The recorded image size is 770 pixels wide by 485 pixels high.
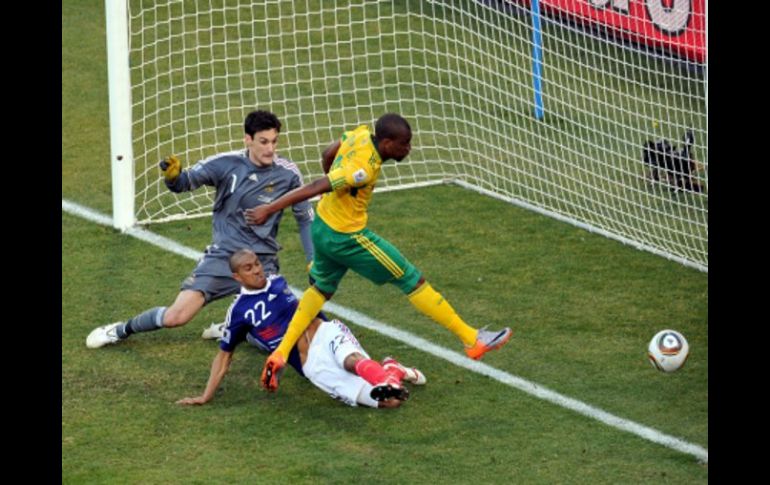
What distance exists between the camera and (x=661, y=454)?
28.9 ft

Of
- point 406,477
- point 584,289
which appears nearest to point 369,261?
point 406,477

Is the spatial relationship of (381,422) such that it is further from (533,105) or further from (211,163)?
(533,105)

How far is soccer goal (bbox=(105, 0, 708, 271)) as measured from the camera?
12703mm

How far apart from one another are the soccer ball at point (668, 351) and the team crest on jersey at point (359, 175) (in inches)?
79.2

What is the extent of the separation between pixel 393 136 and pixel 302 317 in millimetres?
1246

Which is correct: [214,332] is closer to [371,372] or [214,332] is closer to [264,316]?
[264,316]

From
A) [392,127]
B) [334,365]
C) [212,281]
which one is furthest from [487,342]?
[212,281]

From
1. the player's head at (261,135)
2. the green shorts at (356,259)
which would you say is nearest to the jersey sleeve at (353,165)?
the green shorts at (356,259)

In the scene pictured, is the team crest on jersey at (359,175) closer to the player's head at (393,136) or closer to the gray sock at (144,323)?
the player's head at (393,136)

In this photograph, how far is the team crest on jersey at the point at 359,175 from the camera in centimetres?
931

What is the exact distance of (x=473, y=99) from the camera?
1436 centimetres

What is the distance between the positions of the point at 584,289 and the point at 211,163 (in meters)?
2.93

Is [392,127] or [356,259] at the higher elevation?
[392,127]

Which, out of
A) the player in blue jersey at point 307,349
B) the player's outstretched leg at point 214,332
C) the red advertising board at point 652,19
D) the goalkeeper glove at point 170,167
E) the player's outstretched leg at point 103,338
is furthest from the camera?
the red advertising board at point 652,19
